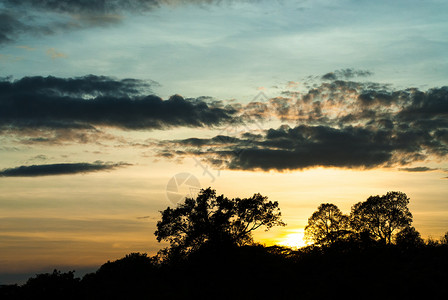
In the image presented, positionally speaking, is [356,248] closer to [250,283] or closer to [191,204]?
[250,283]

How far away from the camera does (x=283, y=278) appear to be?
23359mm

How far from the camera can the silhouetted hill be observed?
757 inches

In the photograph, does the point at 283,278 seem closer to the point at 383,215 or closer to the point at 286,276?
the point at 286,276

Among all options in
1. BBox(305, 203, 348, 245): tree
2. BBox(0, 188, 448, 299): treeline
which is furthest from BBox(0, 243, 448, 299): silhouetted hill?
BBox(305, 203, 348, 245): tree

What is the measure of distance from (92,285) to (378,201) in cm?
4763

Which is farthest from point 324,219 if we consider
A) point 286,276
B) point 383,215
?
point 286,276

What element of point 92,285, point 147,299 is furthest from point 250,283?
point 92,285

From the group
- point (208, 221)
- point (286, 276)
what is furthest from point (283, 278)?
point (208, 221)

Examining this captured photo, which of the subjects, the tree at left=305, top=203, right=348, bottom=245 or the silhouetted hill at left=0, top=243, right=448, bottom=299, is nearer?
the silhouetted hill at left=0, top=243, right=448, bottom=299

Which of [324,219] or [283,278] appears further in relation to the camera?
[324,219]

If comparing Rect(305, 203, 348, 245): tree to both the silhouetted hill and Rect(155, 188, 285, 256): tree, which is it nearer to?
Rect(155, 188, 285, 256): tree

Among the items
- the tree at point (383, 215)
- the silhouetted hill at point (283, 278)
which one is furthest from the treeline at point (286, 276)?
the tree at point (383, 215)

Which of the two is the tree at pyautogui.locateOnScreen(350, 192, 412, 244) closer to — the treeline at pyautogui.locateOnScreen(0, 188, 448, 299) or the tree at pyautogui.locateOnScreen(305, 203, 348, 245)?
the tree at pyautogui.locateOnScreen(305, 203, 348, 245)

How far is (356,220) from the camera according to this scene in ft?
215
